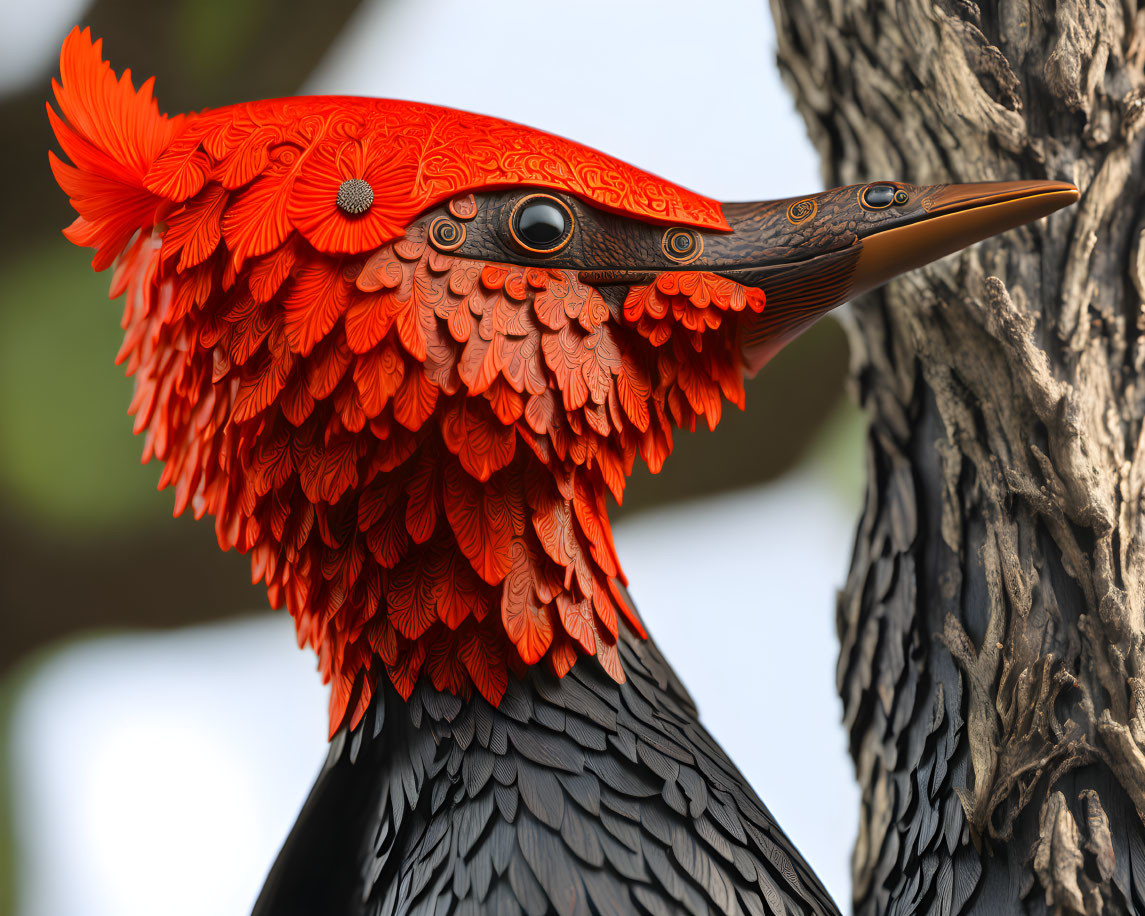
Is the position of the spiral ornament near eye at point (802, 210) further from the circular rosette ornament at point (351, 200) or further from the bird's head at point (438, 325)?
the circular rosette ornament at point (351, 200)

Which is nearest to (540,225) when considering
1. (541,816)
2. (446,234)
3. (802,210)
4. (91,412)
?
(446,234)

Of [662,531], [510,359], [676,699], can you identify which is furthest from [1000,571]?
[662,531]

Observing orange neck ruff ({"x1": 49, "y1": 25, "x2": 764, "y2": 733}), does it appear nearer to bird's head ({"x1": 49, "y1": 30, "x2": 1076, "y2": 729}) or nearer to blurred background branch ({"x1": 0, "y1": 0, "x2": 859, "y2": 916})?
bird's head ({"x1": 49, "y1": 30, "x2": 1076, "y2": 729})

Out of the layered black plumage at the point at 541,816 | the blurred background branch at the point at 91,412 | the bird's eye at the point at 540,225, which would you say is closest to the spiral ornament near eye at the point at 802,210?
the bird's eye at the point at 540,225

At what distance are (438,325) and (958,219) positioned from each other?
298mm

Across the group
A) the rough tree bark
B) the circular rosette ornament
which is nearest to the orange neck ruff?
the circular rosette ornament

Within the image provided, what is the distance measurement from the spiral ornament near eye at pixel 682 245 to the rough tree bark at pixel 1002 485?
0.21m

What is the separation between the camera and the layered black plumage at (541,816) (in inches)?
20.9

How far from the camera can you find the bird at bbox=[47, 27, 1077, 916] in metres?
0.54

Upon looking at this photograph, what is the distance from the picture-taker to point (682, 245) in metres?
0.59

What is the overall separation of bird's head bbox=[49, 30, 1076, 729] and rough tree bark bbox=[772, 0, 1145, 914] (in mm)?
133

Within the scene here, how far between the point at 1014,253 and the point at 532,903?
53cm

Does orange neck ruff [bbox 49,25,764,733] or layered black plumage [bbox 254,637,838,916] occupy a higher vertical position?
orange neck ruff [bbox 49,25,764,733]

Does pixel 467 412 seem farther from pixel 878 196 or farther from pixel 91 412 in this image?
pixel 91 412
